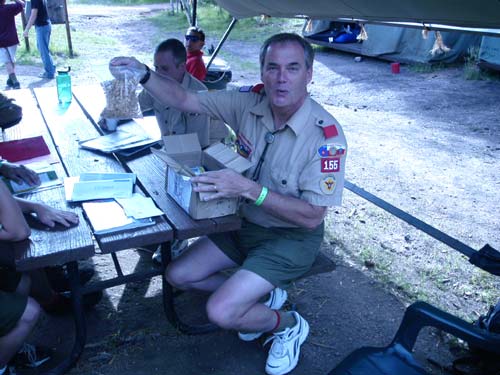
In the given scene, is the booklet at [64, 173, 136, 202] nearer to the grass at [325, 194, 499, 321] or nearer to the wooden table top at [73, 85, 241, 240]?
the wooden table top at [73, 85, 241, 240]

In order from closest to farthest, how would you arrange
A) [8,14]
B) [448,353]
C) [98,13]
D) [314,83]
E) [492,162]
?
[448,353]
[492,162]
[8,14]
[314,83]
[98,13]

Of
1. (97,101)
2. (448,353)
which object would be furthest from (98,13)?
(448,353)

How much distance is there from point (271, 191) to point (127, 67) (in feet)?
3.44

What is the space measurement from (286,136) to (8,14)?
7.67 metres

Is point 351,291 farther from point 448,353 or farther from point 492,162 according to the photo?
point 492,162

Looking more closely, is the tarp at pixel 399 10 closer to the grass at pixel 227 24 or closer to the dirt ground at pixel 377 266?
the dirt ground at pixel 377 266

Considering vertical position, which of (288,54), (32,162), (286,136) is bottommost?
(32,162)

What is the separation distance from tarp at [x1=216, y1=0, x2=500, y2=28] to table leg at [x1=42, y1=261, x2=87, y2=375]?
2194mm

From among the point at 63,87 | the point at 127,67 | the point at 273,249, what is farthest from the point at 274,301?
the point at 63,87

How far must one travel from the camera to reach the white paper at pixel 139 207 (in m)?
2.16

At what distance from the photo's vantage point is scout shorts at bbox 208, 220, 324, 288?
2.30 metres

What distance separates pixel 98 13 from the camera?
21016 millimetres

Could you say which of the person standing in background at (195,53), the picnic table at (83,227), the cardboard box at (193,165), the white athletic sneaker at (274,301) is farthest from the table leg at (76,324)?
the person standing in background at (195,53)

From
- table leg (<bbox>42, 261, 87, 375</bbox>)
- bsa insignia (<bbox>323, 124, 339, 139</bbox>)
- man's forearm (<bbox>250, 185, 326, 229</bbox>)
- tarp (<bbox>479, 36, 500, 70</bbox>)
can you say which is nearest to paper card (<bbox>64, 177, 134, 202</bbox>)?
table leg (<bbox>42, 261, 87, 375</bbox>)
